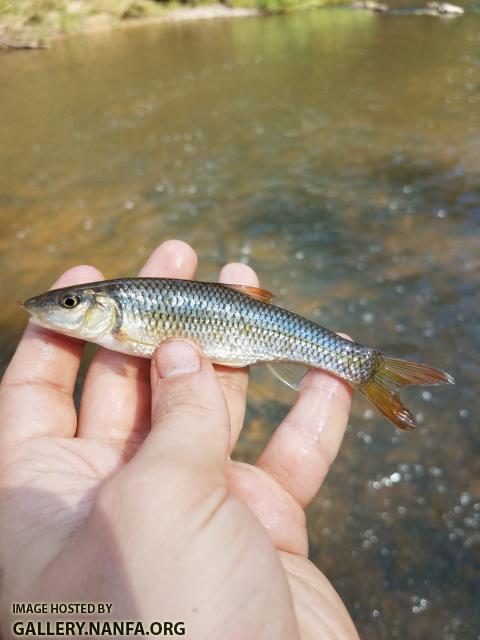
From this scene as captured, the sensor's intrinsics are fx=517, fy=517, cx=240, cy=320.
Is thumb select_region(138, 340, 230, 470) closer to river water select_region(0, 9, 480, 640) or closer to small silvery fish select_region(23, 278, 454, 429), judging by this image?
small silvery fish select_region(23, 278, 454, 429)

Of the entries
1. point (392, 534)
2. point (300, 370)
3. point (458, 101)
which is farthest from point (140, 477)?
point (458, 101)

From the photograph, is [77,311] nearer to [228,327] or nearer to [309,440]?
[228,327]

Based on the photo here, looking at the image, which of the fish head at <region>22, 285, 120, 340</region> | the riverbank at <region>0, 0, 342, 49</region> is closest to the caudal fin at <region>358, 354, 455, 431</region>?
the fish head at <region>22, 285, 120, 340</region>

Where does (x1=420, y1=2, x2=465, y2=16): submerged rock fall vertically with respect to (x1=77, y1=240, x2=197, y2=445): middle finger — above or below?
below

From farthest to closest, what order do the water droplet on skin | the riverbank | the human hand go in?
the riverbank, the water droplet on skin, the human hand

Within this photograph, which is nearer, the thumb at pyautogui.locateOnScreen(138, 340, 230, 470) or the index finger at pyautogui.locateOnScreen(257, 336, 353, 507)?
the thumb at pyautogui.locateOnScreen(138, 340, 230, 470)

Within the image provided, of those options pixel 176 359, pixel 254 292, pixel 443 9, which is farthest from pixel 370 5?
pixel 176 359
